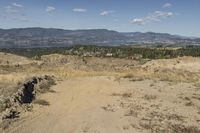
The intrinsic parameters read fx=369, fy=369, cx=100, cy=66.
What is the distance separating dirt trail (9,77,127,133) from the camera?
18438 millimetres

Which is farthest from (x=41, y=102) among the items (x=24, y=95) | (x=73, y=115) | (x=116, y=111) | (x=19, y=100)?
(x=116, y=111)

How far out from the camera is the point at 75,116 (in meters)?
21.5

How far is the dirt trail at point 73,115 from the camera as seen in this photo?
18438 mm

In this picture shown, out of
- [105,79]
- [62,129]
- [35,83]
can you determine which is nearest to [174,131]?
[62,129]

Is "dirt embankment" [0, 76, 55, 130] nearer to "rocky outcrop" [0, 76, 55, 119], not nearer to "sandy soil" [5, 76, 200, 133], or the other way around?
"rocky outcrop" [0, 76, 55, 119]

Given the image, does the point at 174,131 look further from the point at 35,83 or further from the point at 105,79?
the point at 105,79

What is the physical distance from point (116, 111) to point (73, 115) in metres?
3.26

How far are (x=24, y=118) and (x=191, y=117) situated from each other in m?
10.0

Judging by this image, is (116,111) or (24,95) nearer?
(116,111)

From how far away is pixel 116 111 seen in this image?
77.9 feet

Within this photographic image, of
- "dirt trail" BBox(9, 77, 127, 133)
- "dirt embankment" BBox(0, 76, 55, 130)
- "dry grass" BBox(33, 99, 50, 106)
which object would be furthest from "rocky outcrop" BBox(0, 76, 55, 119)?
"dirt trail" BBox(9, 77, 127, 133)

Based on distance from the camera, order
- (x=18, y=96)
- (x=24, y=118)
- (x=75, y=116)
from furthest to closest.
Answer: (x=18, y=96), (x=75, y=116), (x=24, y=118)

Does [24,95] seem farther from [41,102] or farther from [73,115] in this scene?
[73,115]

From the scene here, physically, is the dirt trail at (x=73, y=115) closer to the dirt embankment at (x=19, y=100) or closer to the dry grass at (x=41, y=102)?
the dry grass at (x=41, y=102)
